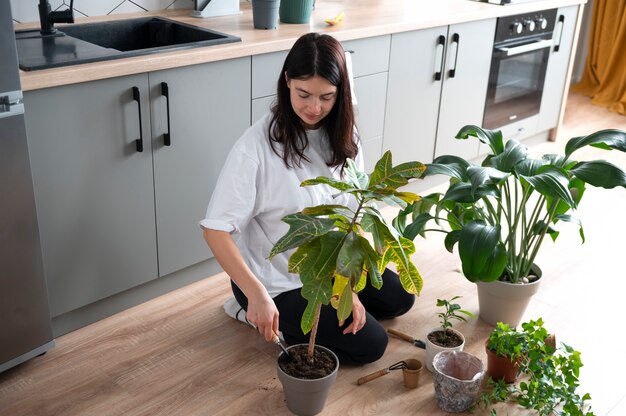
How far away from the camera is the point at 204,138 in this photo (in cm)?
251

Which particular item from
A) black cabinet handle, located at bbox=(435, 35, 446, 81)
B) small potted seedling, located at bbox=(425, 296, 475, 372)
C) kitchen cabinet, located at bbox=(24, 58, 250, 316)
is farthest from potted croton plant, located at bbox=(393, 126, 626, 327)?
black cabinet handle, located at bbox=(435, 35, 446, 81)

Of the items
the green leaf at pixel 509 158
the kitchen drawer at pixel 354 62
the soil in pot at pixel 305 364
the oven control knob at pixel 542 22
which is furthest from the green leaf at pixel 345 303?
the oven control knob at pixel 542 22

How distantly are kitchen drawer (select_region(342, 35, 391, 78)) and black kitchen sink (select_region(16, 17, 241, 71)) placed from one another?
0.58 metres

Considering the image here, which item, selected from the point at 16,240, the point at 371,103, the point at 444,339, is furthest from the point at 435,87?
the point at 16,240

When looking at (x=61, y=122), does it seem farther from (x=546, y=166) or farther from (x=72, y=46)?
(x=546, y=166)

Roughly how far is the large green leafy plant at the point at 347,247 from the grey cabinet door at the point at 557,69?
2.61 metres

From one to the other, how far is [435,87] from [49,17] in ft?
5.69

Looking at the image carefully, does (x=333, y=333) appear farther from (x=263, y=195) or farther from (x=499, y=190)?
(x=499, y=190)

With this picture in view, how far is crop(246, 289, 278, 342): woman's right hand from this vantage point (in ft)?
6.08

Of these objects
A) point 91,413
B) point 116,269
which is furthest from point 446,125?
point 91,413

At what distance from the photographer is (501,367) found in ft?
7.14

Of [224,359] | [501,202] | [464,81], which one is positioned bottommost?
[224,359]

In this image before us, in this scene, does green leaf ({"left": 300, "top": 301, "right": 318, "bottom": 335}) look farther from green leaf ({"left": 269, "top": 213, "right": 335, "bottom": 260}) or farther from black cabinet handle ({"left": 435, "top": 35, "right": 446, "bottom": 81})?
black cabinet handle ({"left": 435, "top": 35, "right": 446, "bottom": 81})

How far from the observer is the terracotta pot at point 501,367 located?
216cm
